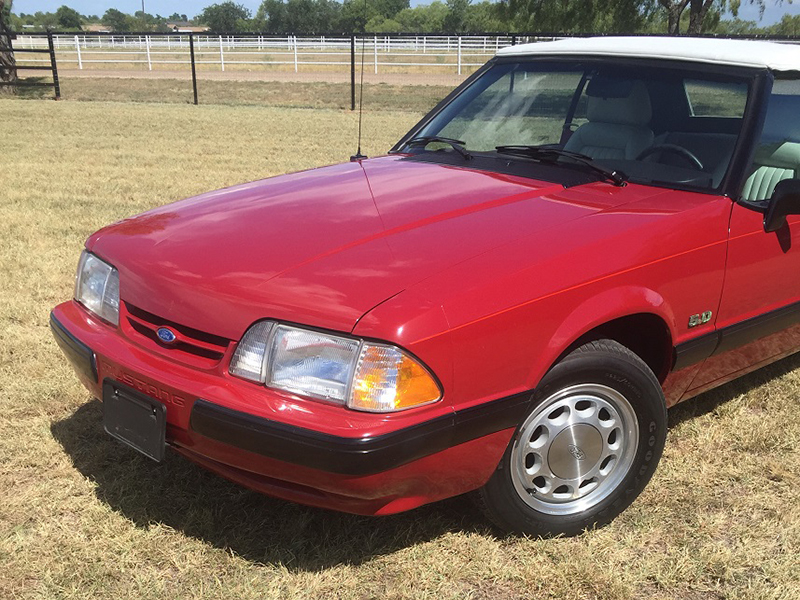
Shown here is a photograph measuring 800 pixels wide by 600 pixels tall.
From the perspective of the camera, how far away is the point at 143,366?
7.20 feet

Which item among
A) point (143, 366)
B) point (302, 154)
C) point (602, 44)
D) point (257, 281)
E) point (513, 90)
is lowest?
point (302, 154)

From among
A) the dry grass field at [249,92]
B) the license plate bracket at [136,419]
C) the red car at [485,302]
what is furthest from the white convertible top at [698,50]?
the dry grass field at [249,92]

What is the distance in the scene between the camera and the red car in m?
1.96

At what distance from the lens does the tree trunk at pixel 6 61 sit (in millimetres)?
20125

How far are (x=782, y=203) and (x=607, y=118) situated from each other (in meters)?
0.78

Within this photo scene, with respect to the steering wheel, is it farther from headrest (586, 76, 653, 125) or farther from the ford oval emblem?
the ford oval emblem

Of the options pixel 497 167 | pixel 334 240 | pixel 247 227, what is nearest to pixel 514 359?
pixel 334 240

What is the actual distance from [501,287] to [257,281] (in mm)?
674

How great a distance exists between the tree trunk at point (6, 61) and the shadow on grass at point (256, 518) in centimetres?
2037

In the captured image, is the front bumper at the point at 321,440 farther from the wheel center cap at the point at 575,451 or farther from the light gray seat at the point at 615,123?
the light gray seat at the point at 615,123

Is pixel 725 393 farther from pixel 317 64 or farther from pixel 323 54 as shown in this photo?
pixel 323 54

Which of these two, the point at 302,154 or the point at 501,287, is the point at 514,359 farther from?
the point at 302,154

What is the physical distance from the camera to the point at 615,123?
310 cm

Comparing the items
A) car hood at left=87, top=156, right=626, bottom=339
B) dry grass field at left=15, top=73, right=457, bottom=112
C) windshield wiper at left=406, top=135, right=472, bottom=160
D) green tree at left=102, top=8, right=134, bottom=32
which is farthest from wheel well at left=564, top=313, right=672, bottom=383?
green tree at left=102, top=8, right=134, bottom=32
